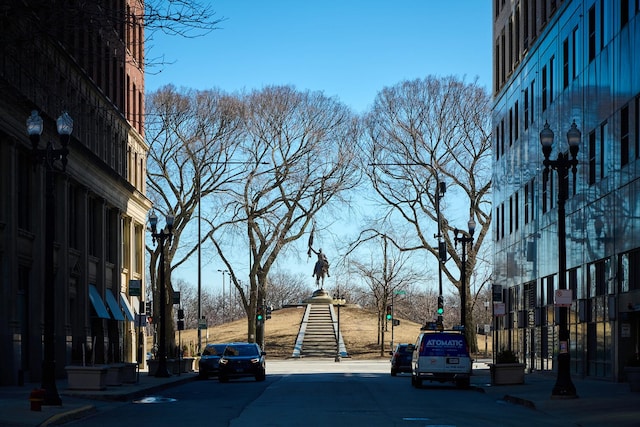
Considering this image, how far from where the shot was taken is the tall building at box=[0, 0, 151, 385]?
1044 inches

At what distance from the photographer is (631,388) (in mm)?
30812

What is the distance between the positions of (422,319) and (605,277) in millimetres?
123460

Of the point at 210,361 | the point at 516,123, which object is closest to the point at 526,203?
the point at 516,123

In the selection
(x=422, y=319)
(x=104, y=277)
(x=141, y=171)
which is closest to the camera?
(x=104, y=277)

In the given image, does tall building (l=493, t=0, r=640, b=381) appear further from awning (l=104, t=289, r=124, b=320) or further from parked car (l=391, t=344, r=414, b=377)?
awning (l=104, t=289, r=124, b=320)

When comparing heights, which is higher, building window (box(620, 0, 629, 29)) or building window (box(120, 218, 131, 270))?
building window (box(620, 0, 629, 29))

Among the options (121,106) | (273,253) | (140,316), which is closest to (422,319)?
(273,253)

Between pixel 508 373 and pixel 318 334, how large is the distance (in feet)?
191

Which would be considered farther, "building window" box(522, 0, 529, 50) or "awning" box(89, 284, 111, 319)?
"building window" box(522, 0, 529, 50)

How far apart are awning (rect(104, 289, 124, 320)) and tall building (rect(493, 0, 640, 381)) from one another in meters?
20.0

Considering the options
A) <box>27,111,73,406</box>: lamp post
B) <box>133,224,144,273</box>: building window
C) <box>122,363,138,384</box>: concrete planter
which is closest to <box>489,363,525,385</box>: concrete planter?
<box>122,363,138,384</box>: concrete planter

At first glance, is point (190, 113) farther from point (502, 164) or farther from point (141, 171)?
point (502, 164)

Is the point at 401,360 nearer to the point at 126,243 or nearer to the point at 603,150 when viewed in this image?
the point at 603,150

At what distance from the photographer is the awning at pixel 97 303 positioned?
2052 inches
